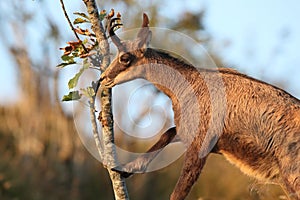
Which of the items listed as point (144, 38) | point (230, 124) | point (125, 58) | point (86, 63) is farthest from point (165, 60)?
point (86, 63)

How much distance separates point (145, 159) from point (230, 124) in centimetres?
109

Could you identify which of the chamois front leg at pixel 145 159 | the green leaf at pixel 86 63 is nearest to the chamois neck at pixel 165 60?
the chamois front leg at pixel 145 159

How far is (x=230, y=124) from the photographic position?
26.6ft

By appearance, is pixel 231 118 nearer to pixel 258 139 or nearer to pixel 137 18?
pixel 258 139

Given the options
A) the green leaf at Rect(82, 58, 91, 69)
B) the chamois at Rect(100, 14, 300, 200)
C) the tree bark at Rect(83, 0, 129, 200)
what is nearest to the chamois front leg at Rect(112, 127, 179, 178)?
the chamois at Rect(100, 14, 300, 200)

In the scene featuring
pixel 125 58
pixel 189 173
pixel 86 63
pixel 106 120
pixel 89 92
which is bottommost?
pixel 189 173

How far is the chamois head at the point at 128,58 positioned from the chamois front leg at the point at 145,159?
32.6 inches

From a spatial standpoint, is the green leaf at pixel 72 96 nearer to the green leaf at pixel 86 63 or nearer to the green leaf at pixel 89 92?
the green leaf at pixel 89 92

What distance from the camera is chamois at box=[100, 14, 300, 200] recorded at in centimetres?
797

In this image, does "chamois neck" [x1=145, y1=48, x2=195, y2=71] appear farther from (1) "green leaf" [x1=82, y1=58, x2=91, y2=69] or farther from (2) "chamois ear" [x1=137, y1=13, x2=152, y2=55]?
(1) "green leaf" [x1=82, y1=58, x2=91, y2=69]

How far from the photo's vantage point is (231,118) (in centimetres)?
813

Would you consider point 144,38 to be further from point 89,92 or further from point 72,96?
point 72,96

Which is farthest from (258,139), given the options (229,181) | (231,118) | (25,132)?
(25,132)

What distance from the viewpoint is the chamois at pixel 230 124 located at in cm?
797
